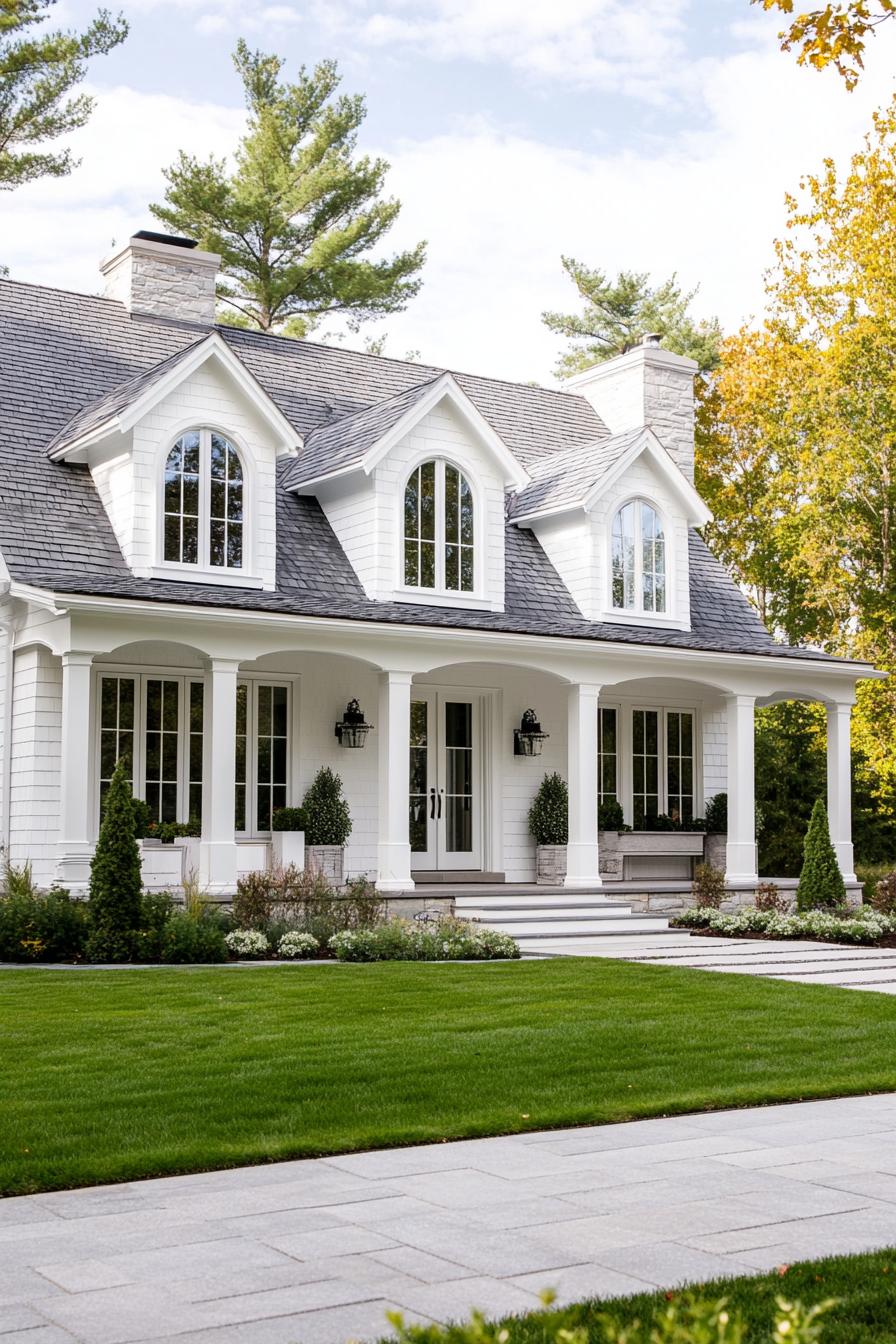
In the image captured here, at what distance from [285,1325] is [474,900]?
1272 centimetres

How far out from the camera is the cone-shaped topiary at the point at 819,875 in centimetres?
1742

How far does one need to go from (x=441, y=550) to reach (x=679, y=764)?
5449 mm

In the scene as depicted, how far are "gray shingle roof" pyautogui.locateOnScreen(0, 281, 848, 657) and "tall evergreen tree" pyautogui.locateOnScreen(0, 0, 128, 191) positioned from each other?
9.78m

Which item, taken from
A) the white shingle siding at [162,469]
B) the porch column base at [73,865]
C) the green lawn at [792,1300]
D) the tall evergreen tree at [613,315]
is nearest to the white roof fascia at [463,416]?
the white shingle siding at [162,469]

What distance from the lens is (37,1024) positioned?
8812 millimetres

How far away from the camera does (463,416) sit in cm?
1827

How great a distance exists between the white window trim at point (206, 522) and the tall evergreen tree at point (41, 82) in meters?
14.5

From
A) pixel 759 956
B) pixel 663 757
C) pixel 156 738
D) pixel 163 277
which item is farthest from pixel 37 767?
pixel 663 757

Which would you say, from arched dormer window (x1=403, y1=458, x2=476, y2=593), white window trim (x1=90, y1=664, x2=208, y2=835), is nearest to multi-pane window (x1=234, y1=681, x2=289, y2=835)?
white window trim (x1=90, y1=664, x2=208, y2=835)

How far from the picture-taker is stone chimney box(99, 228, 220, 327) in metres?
20.0

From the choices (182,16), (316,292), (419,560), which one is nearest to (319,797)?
(419,560)

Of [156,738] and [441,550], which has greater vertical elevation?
[441,550]

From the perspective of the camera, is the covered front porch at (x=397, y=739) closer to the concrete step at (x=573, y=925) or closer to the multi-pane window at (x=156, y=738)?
the multi-pane window at (x=156, y=738)

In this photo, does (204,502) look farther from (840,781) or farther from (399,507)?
(840,781)
